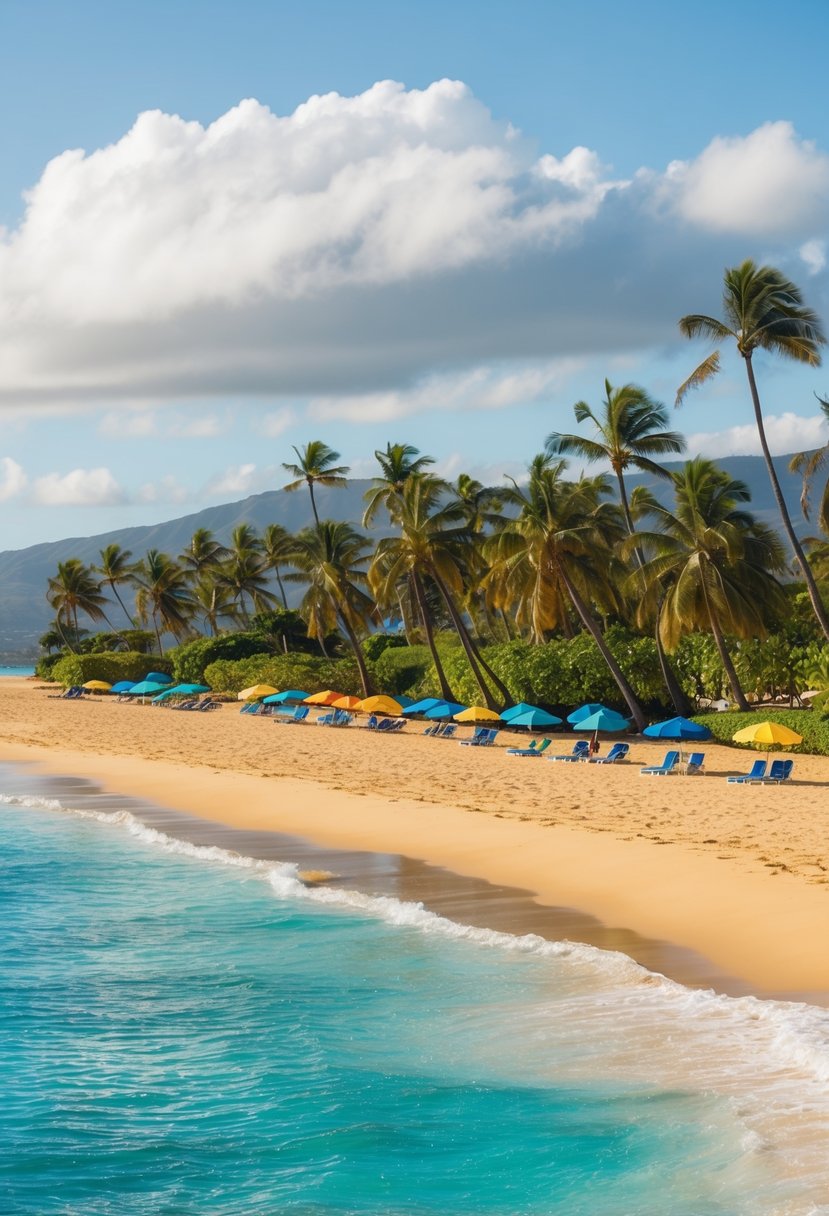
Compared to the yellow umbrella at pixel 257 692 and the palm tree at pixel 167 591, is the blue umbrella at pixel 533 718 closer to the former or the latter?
the yellow umbrella at pixel 257 692

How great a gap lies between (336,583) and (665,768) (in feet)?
73.9

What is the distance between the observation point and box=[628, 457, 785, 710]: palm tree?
31.0 meters

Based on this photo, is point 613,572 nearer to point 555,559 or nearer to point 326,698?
point 555,559

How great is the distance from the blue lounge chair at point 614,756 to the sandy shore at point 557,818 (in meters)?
0.39

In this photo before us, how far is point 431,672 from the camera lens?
45750mm

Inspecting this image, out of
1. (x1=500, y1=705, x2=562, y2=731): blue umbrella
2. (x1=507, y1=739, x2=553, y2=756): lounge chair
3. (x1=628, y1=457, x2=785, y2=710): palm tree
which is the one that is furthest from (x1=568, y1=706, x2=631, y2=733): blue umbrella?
(x1=628, y1=457, x2=785, y2=710): palm tree

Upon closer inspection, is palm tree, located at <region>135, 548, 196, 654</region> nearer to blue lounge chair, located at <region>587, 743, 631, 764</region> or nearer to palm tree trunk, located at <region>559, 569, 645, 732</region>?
palm tree trunk, located at <region>559, 569, 645, 732</region>

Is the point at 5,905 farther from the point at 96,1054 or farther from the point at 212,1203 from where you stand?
the point at 212,1203

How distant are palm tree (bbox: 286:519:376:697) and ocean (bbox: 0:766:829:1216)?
1281 inches

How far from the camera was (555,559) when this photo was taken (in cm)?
3462

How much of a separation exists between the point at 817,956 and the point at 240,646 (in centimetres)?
4886

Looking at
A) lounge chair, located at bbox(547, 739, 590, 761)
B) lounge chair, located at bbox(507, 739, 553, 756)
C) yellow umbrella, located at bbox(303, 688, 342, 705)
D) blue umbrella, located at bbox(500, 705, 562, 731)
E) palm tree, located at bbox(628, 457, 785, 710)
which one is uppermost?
palm tree, located at bbox(628, 457, 785, 710)

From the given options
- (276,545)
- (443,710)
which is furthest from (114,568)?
(443,710)

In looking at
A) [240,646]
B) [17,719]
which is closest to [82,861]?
[17,719]
